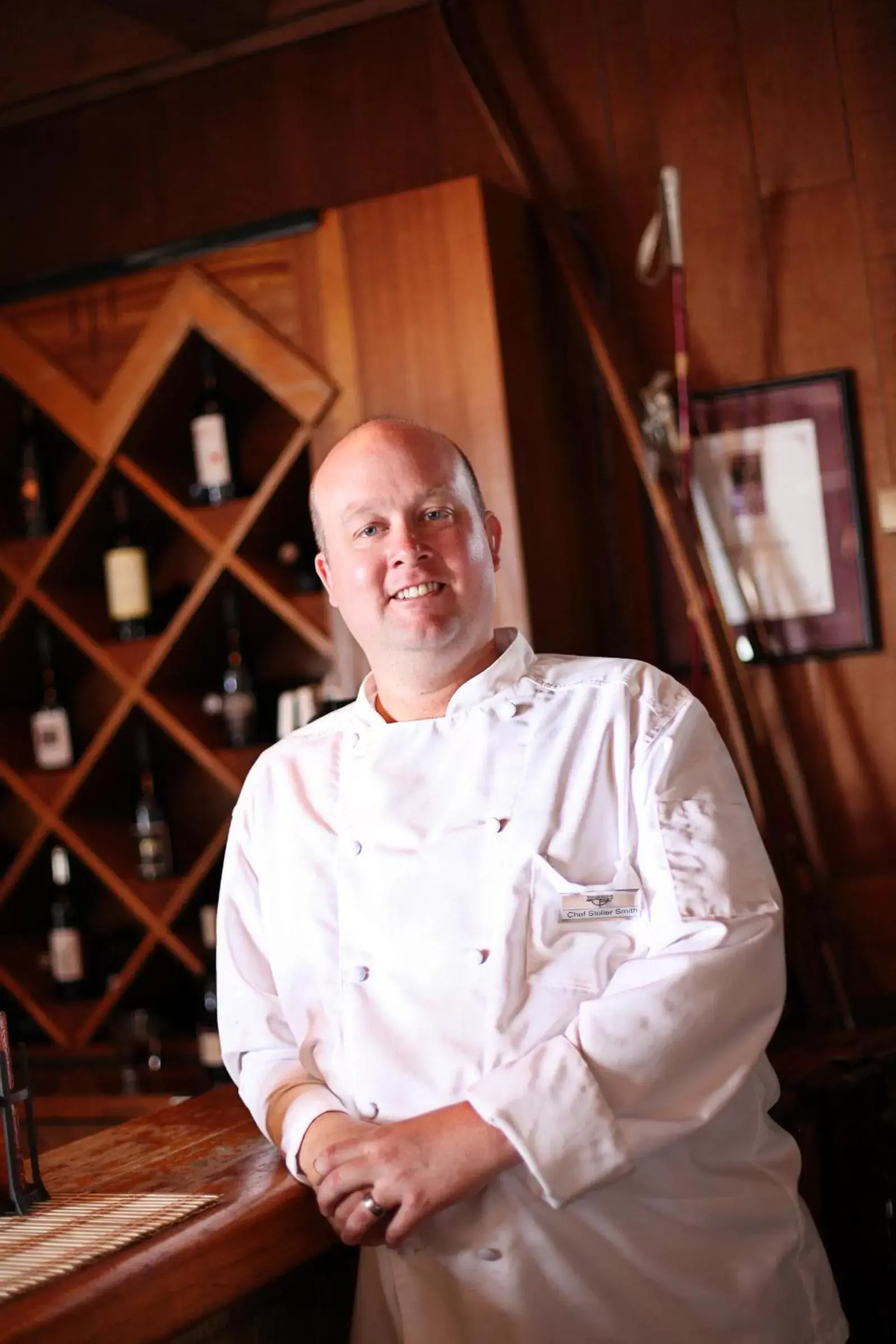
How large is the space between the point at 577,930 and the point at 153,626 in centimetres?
184

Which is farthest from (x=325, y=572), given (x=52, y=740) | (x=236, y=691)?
(x=52, y=740)

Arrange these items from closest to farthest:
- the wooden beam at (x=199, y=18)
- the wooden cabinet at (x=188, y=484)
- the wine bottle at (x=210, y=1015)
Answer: the wooden cabinet at (x=188, y=484), the wine bottle at (x=210, y=1015), the wooden beam at (x=199, y=18)

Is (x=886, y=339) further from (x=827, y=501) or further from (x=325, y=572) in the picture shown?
(x=325, y=572)

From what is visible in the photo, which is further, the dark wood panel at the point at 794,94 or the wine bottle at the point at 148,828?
the wine bottle at the point at 148,828

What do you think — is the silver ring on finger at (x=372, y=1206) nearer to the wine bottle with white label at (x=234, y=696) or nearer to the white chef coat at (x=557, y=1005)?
the white chef coat at (x=557, y=1005)

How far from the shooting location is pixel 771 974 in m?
1.46

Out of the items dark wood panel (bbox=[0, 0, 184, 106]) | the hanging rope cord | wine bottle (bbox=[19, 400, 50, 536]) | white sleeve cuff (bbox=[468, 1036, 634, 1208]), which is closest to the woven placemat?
white sleeve cuff (bbox=[468, 1036, 634, 1208])

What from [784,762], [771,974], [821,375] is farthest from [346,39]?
[771,974]

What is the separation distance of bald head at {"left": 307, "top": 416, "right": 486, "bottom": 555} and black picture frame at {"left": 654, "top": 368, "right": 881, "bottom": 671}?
43.4 inches

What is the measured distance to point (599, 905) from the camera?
59.7 inches

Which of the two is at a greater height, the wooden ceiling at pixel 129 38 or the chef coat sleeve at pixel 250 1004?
the wooden ceiling at pixel 129 38

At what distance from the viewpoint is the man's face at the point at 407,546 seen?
5.50ft

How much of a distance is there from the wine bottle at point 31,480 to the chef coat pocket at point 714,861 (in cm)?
208

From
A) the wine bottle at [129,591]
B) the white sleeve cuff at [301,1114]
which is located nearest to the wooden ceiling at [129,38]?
the wine bottle at [129,591]
